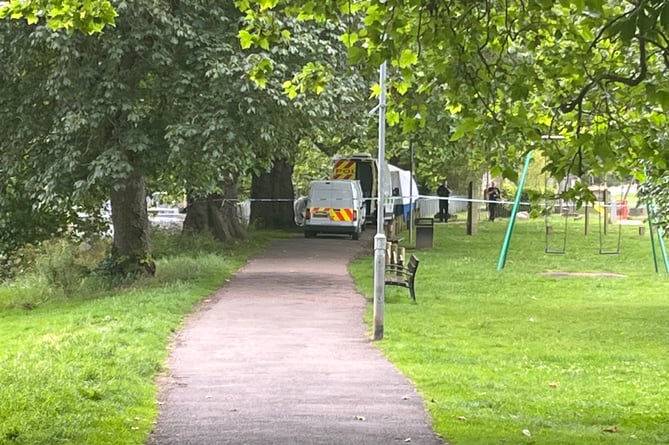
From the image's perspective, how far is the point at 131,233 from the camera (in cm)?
2097

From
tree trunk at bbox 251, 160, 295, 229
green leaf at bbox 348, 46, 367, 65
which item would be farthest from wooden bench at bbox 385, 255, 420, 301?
tree trunk at bbox 251, 160, 295, 229

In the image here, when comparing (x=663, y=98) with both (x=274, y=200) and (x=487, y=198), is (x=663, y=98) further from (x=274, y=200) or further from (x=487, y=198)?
(x=487, y=198)

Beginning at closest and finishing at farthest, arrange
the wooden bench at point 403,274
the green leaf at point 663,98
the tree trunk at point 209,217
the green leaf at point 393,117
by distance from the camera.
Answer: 1. the green leaf at point 663,98
2. the green leaf at point 393,117
3. the wooden bench at point 403,274
4. the tree trunk at point 209,217

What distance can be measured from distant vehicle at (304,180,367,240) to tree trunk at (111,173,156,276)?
43.8ft

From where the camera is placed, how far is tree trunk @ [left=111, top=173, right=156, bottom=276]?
20719 millimetres

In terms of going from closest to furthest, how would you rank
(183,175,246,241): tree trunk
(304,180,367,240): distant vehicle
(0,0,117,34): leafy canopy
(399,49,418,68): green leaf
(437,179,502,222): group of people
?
(0,0,117,34): leafy canopy, (399,49,418,68): green leaf, (183,175,246,241): tree trunk, (304,180,367,240): distant vehicle, (437,179,502,222): group of people

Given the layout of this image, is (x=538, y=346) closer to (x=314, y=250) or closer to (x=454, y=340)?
(x=454, y=340)

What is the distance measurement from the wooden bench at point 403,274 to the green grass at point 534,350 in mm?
343

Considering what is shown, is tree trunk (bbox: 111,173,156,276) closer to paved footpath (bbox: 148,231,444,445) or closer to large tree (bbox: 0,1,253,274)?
large tree (bbox: 0,1,253,274)

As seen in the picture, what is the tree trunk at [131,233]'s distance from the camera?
68.0 ft

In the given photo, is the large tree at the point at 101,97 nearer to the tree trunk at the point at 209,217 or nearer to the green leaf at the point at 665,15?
the tree trunk at the point at 209,217

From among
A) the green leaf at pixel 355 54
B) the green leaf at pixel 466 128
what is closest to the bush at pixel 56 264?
the green leaf at pixel 355 54

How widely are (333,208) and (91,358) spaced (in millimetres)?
23626

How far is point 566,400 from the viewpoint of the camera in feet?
29.5
